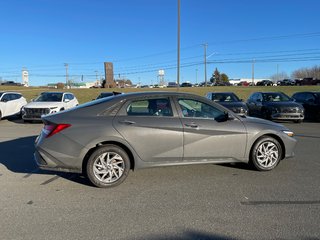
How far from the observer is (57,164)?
17.3 feet

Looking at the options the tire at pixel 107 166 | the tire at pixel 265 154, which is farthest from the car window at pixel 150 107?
the tire at pixel 265 154

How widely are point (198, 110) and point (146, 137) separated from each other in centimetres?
110

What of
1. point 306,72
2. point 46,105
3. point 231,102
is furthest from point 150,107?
point 306,72

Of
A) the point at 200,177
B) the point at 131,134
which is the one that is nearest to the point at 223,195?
the point at 200,177

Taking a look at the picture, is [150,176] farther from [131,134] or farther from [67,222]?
[67,222]

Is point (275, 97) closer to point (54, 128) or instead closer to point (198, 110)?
point (198, 110)

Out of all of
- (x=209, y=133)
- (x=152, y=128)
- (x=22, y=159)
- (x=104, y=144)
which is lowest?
(x=22, y=159)

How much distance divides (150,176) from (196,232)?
7.55ft

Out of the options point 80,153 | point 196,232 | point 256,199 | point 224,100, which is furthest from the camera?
point 224,100

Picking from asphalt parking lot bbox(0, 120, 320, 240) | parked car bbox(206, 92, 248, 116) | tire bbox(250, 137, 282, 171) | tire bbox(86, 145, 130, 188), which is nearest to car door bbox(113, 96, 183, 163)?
tire bbox(86, 145, 130, 188)

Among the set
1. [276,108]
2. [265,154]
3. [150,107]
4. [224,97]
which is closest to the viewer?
[150,107]

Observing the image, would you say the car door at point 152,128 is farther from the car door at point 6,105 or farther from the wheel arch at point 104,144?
the car door at point 6,105

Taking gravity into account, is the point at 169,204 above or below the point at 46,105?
below

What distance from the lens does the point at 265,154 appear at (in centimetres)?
607
